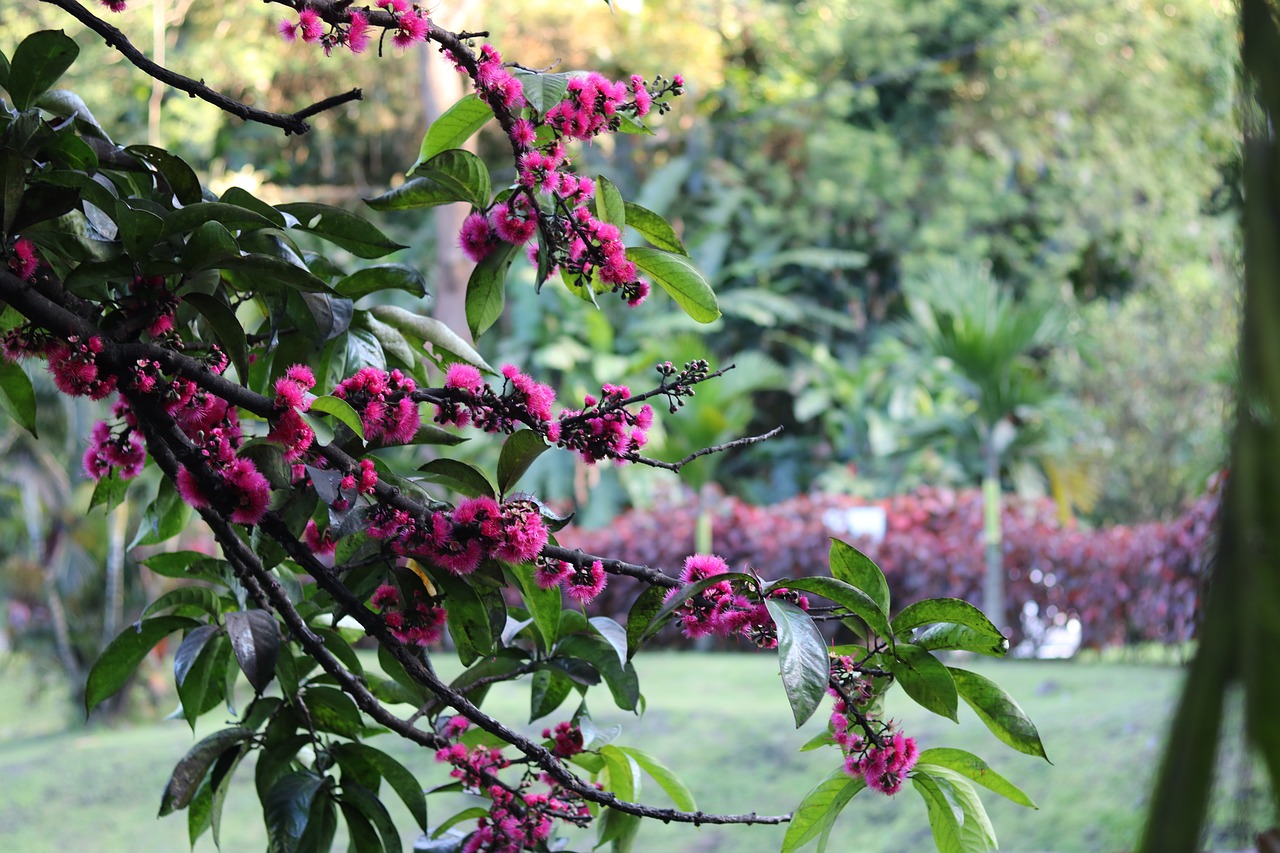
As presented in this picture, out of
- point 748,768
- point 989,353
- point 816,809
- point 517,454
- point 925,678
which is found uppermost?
point 517,454

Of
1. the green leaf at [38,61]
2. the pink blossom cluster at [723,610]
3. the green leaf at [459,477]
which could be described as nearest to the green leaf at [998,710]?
the pink blossom cluster at [723,610]

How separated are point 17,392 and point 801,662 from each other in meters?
0.68

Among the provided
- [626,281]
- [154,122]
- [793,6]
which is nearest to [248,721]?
[626,281]

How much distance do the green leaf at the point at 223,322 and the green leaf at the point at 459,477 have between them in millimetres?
150

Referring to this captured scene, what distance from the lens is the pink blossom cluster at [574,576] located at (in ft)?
2.47

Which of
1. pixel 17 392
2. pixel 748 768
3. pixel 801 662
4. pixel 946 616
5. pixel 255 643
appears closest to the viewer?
pixel 801 662

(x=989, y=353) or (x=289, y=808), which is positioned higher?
(x=289, y=808)

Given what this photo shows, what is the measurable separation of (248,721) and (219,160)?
8.79 metres

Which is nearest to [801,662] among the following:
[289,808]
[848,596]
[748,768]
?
[848,596]

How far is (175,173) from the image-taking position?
89cm

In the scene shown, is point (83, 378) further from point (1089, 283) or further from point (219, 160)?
point (1089, 283)

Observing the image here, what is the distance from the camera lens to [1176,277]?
36.0 ft

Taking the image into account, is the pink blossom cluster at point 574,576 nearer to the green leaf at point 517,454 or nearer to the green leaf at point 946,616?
the green leaf at point 517,454

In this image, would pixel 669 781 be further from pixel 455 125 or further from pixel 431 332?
Result: pixel 455 125
